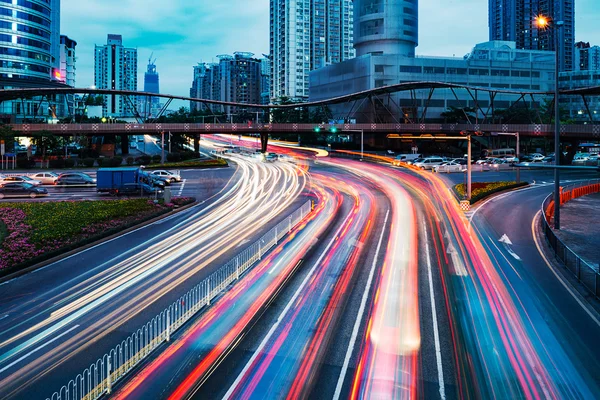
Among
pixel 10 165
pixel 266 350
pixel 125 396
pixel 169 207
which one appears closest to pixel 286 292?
pixel 266 350

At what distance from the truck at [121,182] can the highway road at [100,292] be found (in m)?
10.3

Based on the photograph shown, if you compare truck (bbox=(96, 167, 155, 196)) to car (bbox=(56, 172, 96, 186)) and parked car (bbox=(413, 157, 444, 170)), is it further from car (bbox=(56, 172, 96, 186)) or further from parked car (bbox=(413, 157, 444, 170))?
parked car (bbox=(413, 157, 444, 170))

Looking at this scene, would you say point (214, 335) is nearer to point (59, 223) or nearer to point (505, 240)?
point (59, 223)

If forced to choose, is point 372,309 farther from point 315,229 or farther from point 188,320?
point 315,229

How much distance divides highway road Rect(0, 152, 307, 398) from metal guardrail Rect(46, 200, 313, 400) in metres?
0.45

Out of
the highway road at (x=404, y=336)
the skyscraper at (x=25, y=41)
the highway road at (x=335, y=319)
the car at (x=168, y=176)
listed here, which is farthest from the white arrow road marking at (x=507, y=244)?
the skyscraper at (x=25, y=41)

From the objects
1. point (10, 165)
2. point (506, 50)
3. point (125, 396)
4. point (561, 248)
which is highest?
point (506, 50)

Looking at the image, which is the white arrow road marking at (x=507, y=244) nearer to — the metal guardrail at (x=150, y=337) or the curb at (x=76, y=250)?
the metal guardrail at (x=150, y=337)

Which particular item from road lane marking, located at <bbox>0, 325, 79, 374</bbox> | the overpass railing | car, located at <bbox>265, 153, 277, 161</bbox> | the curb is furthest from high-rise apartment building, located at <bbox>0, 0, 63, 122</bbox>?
road lane marking, located at <bbox>0, 325, 79, 374</bbox>

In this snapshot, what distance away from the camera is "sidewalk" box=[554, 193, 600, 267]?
27359 mm

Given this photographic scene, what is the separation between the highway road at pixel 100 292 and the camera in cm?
1455

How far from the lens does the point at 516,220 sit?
121 feet

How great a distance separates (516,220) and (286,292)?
76.4 feet

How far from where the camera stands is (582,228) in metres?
34.1
